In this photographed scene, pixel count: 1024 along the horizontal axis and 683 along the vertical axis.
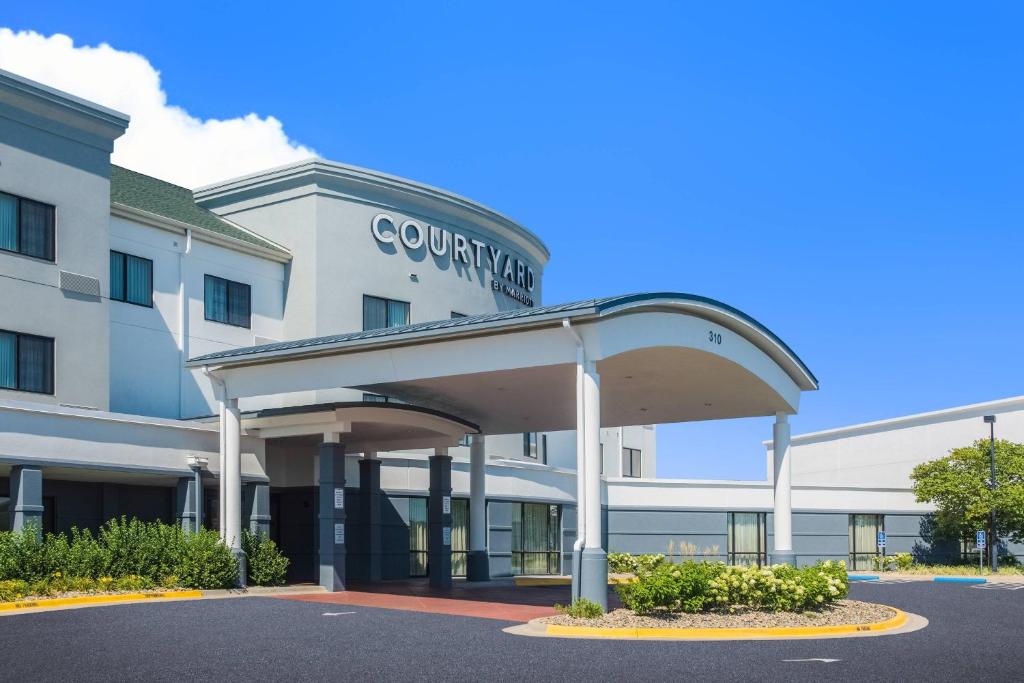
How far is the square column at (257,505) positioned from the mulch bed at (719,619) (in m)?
10.7

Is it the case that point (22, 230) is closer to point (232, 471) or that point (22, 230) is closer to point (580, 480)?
point (232, 471)

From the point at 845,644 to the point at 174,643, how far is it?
9846mm

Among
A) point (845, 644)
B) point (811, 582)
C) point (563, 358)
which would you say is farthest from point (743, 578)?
point (563, 358)

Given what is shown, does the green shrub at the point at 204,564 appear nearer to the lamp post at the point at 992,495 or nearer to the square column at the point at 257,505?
the square column at the point at 257,505

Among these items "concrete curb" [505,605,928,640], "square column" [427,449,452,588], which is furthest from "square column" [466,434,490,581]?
"concrete curb" [505,605,928,640]

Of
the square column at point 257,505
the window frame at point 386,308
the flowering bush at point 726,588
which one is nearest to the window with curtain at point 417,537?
the window frame at point 386,308

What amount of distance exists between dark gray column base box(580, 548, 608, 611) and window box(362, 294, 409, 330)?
1835 centimetres

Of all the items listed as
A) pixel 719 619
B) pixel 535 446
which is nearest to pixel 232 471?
pixel 719 619

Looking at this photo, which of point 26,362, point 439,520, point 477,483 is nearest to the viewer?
point 26,362

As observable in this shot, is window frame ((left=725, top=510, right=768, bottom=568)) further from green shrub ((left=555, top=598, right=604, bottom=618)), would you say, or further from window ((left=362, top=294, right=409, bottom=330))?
green shrub ((left=555, top=598, right=604, bottom=618))

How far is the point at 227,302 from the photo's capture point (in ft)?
116

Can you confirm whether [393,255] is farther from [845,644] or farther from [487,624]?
[845,644]

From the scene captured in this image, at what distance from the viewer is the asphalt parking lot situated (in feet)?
45.9

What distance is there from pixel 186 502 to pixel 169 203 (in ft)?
39.7
